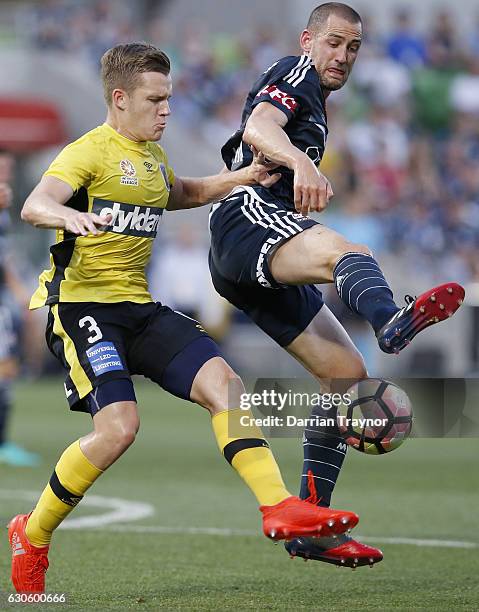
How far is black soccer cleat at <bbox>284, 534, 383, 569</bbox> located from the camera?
6.22 metres

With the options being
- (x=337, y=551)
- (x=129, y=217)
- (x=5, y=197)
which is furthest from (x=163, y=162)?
(x=337, y=551)

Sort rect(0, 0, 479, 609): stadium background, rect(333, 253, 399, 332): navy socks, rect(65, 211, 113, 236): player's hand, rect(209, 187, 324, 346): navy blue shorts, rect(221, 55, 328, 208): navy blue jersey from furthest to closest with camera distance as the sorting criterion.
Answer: rect(0, 0, 479, 609): stadium background, rect(221, 55, 328, 208): navy blue jersey, rect(209, 187, 324, 346): navy blue shorts, rect(333, 253, 399, 332): navy socks, rect(65, 211, 113, 236): player's hand

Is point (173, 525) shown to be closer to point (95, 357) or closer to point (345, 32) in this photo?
point (95, 357)

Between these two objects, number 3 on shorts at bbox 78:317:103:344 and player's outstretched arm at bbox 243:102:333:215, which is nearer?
player's outstretched arm at bbox 243:102:333:215

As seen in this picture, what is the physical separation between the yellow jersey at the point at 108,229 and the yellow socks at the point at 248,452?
28.8 inches

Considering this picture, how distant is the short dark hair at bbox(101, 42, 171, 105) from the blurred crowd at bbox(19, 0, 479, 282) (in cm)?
1488

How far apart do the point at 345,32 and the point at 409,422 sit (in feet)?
6.04

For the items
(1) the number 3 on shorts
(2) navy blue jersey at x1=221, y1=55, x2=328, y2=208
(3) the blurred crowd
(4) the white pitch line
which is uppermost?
(3) the blurred crowd

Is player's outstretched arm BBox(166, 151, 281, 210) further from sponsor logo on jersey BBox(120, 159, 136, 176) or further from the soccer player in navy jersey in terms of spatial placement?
sponsor logo on jersey BBox(120, 159, 136, 176)

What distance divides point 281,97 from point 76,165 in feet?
3.41

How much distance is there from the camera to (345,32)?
6.39 metres
